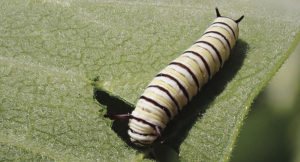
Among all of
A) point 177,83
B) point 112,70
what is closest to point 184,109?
point 177,83

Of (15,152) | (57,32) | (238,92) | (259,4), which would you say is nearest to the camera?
(15,152)

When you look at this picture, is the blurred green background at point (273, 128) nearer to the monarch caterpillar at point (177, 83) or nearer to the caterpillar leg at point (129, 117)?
the monarch caterpillar at point (177, 83)

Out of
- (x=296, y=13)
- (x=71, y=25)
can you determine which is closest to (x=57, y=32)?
(x=71, y=25)

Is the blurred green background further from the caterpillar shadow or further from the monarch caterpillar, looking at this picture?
the monarch caterpillar

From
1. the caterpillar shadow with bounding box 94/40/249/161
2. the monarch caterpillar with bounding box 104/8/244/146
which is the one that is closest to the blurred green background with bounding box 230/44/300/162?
the caterpillar shadow with bounding box 94/40/249/161

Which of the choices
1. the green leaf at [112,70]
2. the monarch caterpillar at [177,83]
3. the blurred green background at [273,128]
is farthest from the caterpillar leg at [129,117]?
the blurred green background at [273,128]

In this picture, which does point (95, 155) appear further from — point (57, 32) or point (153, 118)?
point (57, 32)
